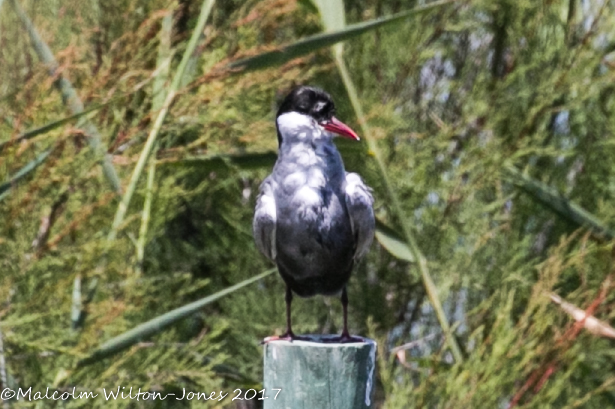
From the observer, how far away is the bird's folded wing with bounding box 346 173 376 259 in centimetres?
184

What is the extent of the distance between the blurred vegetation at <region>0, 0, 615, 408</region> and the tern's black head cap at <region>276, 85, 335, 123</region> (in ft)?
2.10

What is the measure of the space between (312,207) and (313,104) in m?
0.20

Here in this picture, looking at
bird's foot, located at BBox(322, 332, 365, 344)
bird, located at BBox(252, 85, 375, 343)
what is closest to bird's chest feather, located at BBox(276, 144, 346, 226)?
bird, located at BBox(252, 85, 375, 343)

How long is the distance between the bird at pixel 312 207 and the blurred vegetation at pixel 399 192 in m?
0.66

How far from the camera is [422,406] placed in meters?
2.66

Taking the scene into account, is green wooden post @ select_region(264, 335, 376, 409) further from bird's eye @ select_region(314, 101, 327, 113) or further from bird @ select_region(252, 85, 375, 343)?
bird's eye @ select_region(314, 101, 327, 113)

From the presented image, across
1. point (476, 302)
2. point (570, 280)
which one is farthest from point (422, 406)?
point (570, 280)

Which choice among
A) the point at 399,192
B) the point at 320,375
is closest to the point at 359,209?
the point at 320,375

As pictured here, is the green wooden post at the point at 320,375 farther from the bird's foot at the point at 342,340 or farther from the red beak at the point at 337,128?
the red beak at the point at 337,128

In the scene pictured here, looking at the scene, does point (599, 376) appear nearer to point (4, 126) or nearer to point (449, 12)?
point (449, 12)

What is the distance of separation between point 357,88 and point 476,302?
828 millimetres

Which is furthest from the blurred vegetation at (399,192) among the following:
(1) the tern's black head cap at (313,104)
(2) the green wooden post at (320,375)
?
(2) the green wooden post at (320,375)

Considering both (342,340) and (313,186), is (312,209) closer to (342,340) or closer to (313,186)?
(313,186)

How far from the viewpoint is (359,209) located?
184cm
